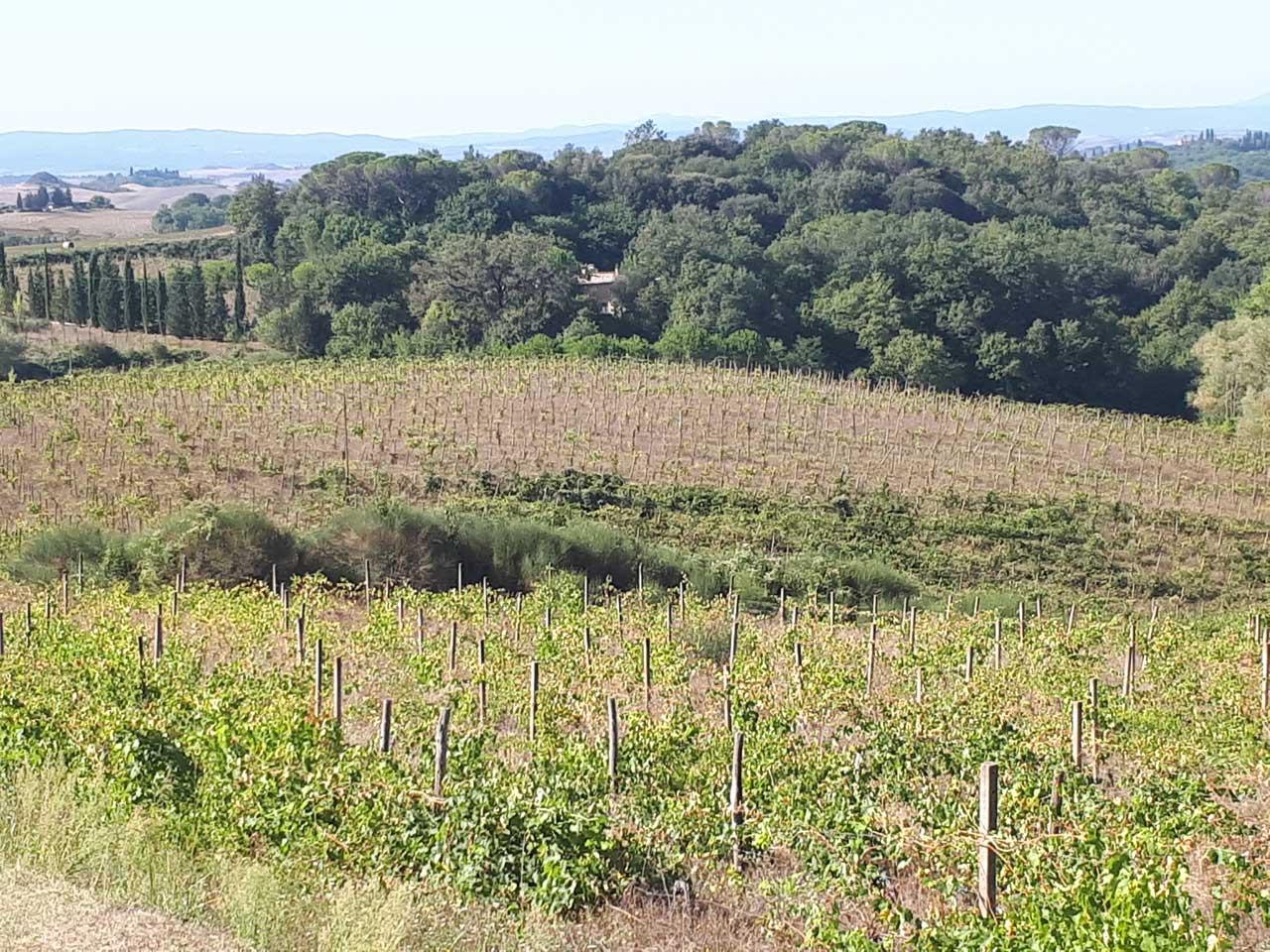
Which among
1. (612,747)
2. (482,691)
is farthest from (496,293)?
(612,747)

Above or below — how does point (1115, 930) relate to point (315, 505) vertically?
above

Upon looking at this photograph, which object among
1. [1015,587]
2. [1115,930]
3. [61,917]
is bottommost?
[1015,587]

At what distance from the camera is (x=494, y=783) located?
27.2 feet

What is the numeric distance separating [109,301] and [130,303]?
74 centimetres

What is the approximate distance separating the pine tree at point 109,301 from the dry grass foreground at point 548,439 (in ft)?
55.1

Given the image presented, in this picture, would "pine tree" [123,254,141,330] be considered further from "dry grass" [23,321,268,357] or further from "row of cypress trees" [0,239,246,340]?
"dry grass" [23,321,268,357]

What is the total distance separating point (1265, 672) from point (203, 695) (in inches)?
362

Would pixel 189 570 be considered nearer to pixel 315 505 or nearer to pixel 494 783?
pixel 315 505

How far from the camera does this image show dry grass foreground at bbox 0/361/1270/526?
2400 cm

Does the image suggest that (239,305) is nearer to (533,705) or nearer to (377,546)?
(377,546)

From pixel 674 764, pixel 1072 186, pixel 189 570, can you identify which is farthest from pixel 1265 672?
pixel 1072 186

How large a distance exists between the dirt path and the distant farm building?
4791cm

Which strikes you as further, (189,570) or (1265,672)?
(189,570)

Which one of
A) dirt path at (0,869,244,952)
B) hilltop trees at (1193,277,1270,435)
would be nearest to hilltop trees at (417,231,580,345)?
hilltop trees at (1193,277,1270,435)
